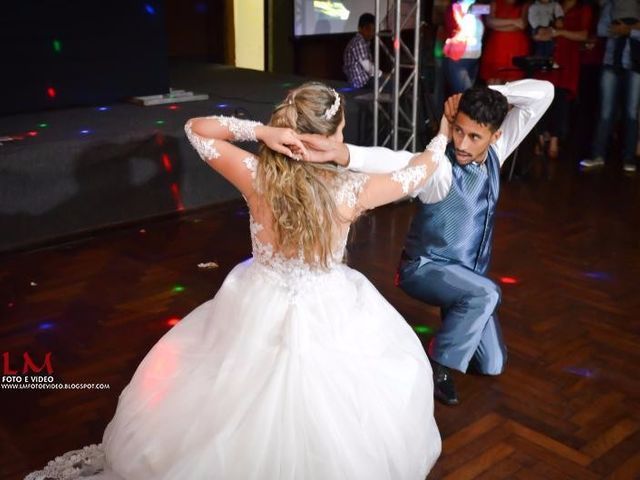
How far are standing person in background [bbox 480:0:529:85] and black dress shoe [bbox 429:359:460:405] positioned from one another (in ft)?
12.0

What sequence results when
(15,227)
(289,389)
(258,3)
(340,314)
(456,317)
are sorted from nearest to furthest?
(289,389)
(340,314)
(456,317)
(15,227)
(258,3)

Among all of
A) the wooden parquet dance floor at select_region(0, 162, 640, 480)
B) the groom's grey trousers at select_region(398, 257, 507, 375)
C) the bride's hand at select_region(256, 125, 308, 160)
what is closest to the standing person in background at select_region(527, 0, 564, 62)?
the wooden parquet dance floor at select_region(0, 162, 640, 480)

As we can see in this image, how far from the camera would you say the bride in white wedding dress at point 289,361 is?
6.41 feet

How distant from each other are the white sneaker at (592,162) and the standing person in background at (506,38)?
2.72 ft

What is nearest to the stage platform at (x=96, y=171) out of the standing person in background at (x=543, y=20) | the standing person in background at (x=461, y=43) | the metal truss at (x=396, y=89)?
the metal truss at (x=396, y=89)

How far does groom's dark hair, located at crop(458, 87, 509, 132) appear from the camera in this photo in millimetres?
2674

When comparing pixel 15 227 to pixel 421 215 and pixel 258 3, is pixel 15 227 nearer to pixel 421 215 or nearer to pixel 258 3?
pixel 421 215

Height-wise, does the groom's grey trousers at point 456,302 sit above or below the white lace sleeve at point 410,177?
below

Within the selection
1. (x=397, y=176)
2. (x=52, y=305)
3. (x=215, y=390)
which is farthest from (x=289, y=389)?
(x=52, y=305)

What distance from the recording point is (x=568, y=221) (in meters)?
4.80

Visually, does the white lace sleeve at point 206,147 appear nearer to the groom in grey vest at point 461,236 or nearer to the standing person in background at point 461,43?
the groom in grey vest at point 461,236

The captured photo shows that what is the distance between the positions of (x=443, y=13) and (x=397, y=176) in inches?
200

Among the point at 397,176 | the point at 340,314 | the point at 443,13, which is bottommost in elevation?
the point at 340,314

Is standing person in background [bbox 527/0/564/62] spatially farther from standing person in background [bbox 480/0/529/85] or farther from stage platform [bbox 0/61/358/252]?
stage platform [bbox 0/61/358/252]
